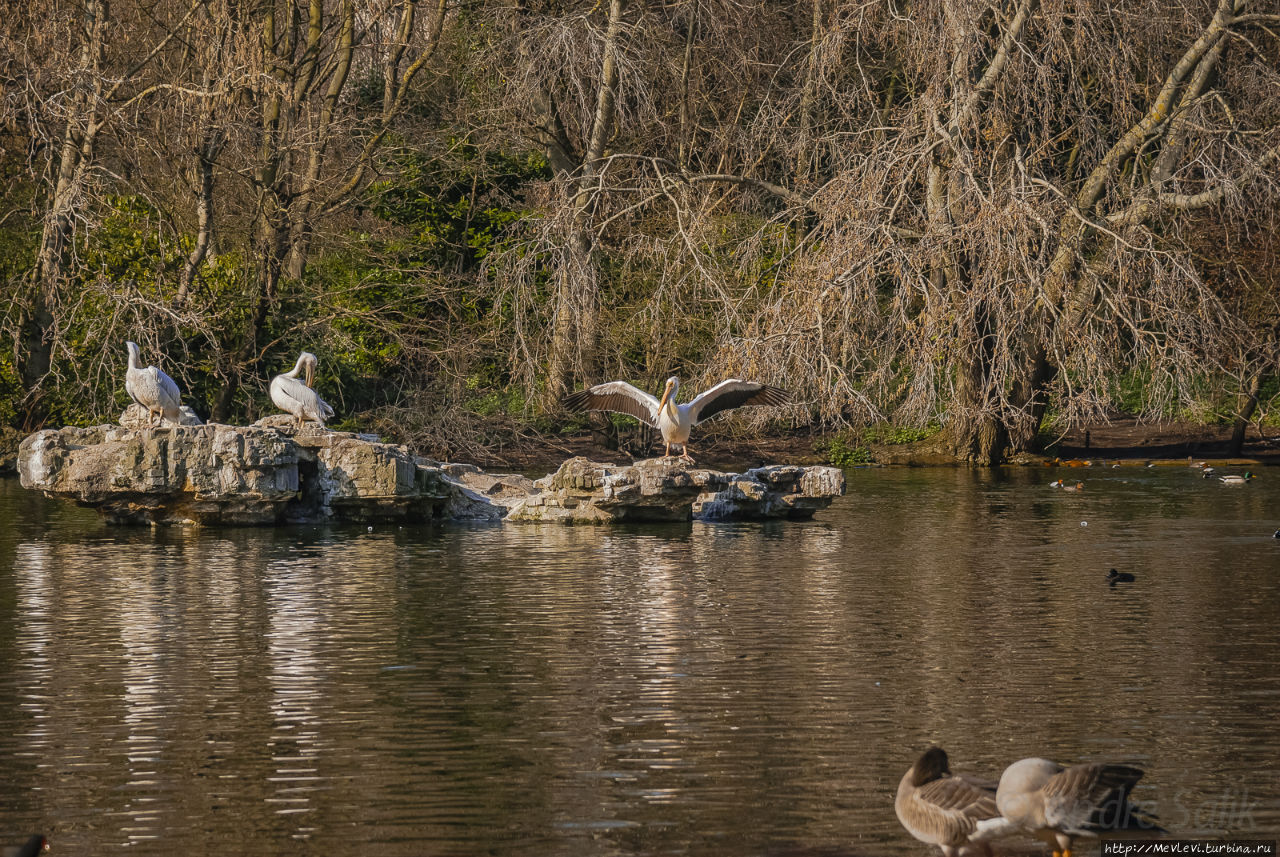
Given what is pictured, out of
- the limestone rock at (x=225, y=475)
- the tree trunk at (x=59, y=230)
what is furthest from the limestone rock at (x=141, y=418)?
the tree trunk at (x=59, y=230)

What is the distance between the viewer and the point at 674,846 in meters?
5.84

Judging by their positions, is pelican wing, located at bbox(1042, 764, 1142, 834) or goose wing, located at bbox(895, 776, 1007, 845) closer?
pelican wing, located at bbox(1042, 764, 1142, 834)

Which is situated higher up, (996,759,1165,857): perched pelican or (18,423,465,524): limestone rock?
(18,423,465,524): limestone rock

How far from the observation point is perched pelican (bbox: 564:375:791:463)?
17.4 m

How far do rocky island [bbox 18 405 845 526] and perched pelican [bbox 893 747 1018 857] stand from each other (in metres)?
10.8

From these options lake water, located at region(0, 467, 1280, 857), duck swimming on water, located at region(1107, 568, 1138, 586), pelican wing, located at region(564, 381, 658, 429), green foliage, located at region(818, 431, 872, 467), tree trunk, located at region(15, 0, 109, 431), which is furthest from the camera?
green foliage, located at region(818, 431, 872, 467)

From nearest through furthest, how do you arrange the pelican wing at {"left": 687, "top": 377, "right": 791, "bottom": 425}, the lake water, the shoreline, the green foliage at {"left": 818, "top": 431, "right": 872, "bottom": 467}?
the lake water
the pelican wing at {"left": 687, "top": 377, "right": 791, "bottom": 425}
the shoreline
the green foliage at {"left": 818, "top": 431, "right": 872, "bottom": 467}

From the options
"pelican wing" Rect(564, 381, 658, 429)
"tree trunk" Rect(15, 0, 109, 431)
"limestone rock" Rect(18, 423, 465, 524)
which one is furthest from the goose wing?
"tree trunk" Rect(15, 0, 109, 431)

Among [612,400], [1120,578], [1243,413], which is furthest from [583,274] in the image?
[1120,578]

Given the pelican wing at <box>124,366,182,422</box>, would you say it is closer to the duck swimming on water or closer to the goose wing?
the duck swimming on water

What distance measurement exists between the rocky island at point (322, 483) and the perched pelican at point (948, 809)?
10.8 m

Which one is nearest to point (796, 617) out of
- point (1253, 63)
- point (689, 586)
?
point (689, 586)

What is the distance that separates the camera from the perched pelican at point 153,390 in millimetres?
17016

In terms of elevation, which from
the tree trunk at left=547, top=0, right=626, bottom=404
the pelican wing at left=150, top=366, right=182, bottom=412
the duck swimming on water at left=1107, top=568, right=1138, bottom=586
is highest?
the tree trunk at left=547, top=0, right=626, bottom=404
